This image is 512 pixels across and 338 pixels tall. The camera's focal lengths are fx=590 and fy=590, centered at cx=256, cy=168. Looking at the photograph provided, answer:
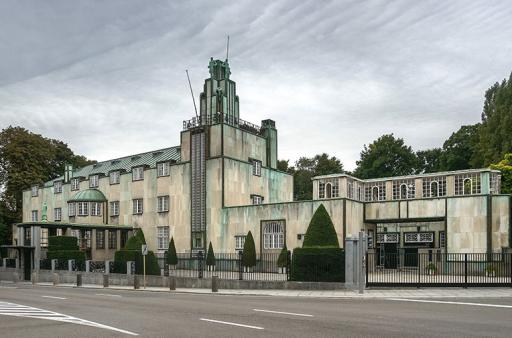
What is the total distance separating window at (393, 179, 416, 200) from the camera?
48.6 metres

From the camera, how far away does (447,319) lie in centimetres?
1603

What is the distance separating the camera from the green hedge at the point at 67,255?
47.2 meters

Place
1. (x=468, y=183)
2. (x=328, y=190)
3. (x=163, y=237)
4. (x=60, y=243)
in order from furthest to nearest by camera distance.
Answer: (x=163, y=237) < (x=328, y=190) < (x=60, y=243) < (x=468, y=183)

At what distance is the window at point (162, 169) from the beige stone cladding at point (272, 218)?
8777 millimetres

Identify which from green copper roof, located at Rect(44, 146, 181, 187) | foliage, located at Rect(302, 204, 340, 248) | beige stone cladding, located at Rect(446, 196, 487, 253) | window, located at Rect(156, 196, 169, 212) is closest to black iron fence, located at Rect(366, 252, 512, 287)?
foliage, located at Rect(302, 204, 340, 248)

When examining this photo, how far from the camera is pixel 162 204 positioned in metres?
57.2

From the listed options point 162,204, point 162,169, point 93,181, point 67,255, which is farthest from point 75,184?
point 67,255

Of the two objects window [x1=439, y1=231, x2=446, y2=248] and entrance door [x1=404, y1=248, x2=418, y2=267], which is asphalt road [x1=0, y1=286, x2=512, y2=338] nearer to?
entrance door [x1=404, y1=248, x2=418, y2=267]

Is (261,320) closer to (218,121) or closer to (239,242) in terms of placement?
(239,242)

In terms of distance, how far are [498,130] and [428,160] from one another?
2024cm

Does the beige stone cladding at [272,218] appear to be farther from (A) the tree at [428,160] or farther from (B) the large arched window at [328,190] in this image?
(A) the tree at [428,160]

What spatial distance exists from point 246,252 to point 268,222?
10.8 ft

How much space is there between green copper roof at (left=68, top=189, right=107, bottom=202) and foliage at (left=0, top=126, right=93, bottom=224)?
16.6m

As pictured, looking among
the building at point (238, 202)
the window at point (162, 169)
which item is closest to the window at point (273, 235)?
the building at point (238, 202)
